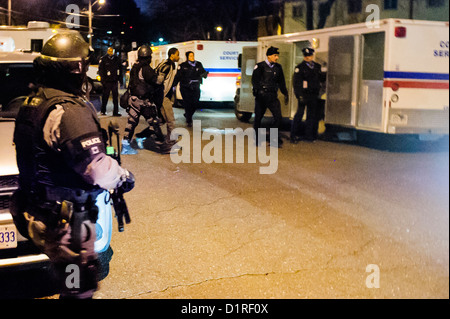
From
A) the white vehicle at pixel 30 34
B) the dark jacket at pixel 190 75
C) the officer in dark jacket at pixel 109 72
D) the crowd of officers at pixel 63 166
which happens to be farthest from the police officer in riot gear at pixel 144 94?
the crowd of officers at pixel 63 166

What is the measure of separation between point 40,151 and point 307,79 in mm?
9137

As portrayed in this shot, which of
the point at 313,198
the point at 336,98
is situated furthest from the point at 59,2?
the point at 313,198

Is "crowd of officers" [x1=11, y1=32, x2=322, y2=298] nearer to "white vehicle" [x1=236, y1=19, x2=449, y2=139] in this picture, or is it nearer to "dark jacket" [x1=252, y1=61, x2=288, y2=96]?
"dark jacket" [x1=252, y1=61, x2=288, y2=96]

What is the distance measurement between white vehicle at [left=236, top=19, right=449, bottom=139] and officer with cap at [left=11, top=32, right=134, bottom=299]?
831 centimetres

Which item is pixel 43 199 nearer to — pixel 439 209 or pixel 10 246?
pixel 10 246

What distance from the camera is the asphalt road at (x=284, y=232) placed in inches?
166

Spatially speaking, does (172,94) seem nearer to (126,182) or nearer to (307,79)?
(307,79)

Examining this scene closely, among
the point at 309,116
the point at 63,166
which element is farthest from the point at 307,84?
the point at 63,166

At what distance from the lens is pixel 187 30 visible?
44.3 metres

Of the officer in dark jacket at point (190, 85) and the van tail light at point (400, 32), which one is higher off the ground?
the van tail light at point (400, 32)

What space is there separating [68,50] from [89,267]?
122cm

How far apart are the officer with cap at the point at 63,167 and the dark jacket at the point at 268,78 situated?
26.8ft

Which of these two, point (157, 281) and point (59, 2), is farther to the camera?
point (59, 2)

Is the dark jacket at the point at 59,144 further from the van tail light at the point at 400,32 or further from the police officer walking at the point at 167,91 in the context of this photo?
the van tail light at the point at 400,32
